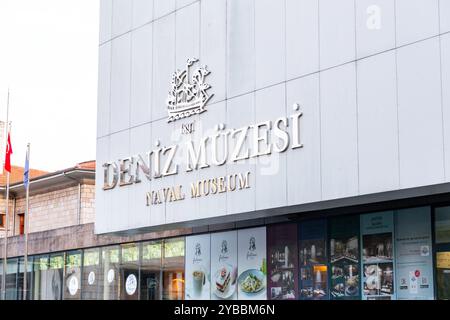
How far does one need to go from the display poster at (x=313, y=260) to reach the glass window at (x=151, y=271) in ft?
21.0

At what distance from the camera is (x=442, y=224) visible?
625 inches

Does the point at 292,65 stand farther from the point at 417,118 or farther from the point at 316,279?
the point at 316,279

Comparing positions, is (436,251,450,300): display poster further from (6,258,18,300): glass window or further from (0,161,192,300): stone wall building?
(6,258,18,300): glass window

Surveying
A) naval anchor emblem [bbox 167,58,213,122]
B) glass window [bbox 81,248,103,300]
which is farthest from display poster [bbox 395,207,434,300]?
glass window [bbox 81,248,103,300]

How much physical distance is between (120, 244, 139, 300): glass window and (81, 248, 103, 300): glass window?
1359mm

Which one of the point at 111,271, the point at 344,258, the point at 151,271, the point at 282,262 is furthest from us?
the point at 111,271

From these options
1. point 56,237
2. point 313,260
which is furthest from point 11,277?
point 313,260

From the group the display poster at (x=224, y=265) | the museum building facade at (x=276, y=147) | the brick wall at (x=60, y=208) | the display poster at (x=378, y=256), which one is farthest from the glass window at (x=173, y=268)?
the brick wall at (x=60, y=208)

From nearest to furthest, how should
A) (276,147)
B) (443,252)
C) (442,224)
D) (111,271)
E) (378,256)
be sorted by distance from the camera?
(443,252)
(442,224)
(378,256)
(276,147)
(111,271)

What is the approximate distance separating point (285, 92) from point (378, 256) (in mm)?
4127

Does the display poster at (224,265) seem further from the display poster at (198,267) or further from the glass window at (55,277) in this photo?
the glass window at (55,277)

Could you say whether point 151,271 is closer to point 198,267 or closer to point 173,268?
point 173,268

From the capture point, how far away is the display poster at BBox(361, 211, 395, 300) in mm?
16859

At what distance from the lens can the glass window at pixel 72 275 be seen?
1110 inches
